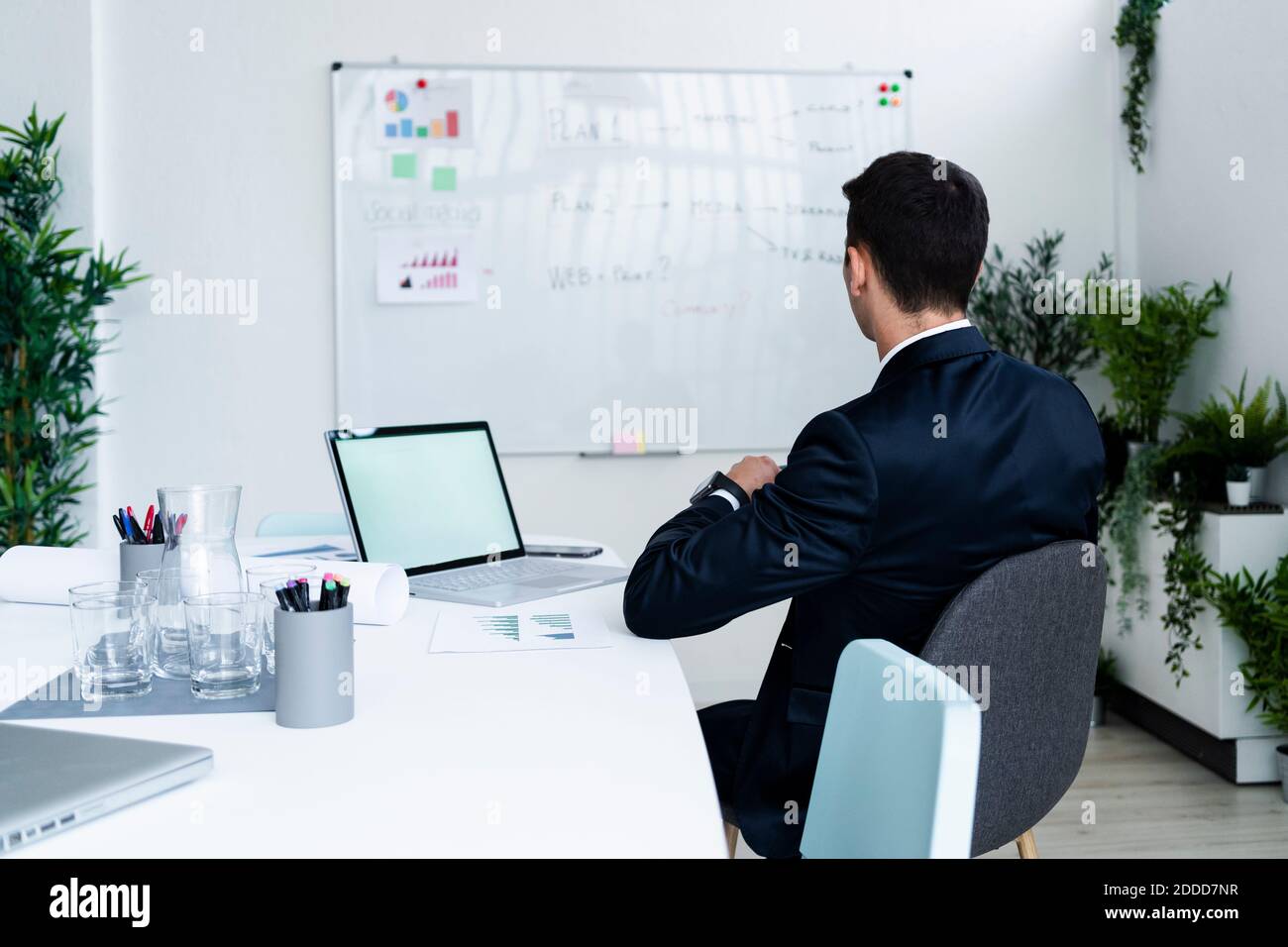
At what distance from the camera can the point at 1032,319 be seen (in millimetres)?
3797

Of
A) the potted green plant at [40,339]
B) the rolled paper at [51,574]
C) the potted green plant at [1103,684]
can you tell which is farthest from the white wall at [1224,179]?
the potted green plant at [40,339]

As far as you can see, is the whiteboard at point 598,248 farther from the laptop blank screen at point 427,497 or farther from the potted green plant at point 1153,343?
the laptop blank screen at point 427,497

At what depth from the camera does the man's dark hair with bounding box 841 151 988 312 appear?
158 cm


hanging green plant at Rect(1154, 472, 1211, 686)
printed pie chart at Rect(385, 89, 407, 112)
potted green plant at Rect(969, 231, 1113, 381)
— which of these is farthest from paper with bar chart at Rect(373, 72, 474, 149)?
A: hanging green plant at Rect(1154, 472, 1211, 686)

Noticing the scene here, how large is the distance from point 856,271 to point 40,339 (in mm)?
2772

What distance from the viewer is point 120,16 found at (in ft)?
12.3

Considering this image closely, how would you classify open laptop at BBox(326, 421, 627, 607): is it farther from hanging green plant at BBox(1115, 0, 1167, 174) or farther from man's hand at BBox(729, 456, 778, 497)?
hanging green plant at BBox(1115, 0, 1167, 174)

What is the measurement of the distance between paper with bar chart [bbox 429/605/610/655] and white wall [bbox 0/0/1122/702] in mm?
2246

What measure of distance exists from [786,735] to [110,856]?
0.95 metres

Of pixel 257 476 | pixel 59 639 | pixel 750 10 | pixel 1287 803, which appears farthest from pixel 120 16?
pixel 1287 803

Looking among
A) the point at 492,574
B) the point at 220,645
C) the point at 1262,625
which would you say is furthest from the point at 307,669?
the point at 1262,625

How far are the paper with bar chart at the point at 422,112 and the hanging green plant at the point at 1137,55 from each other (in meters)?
2.24

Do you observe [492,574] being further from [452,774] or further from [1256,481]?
[1256,481]

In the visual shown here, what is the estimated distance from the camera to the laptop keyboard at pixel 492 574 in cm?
190
